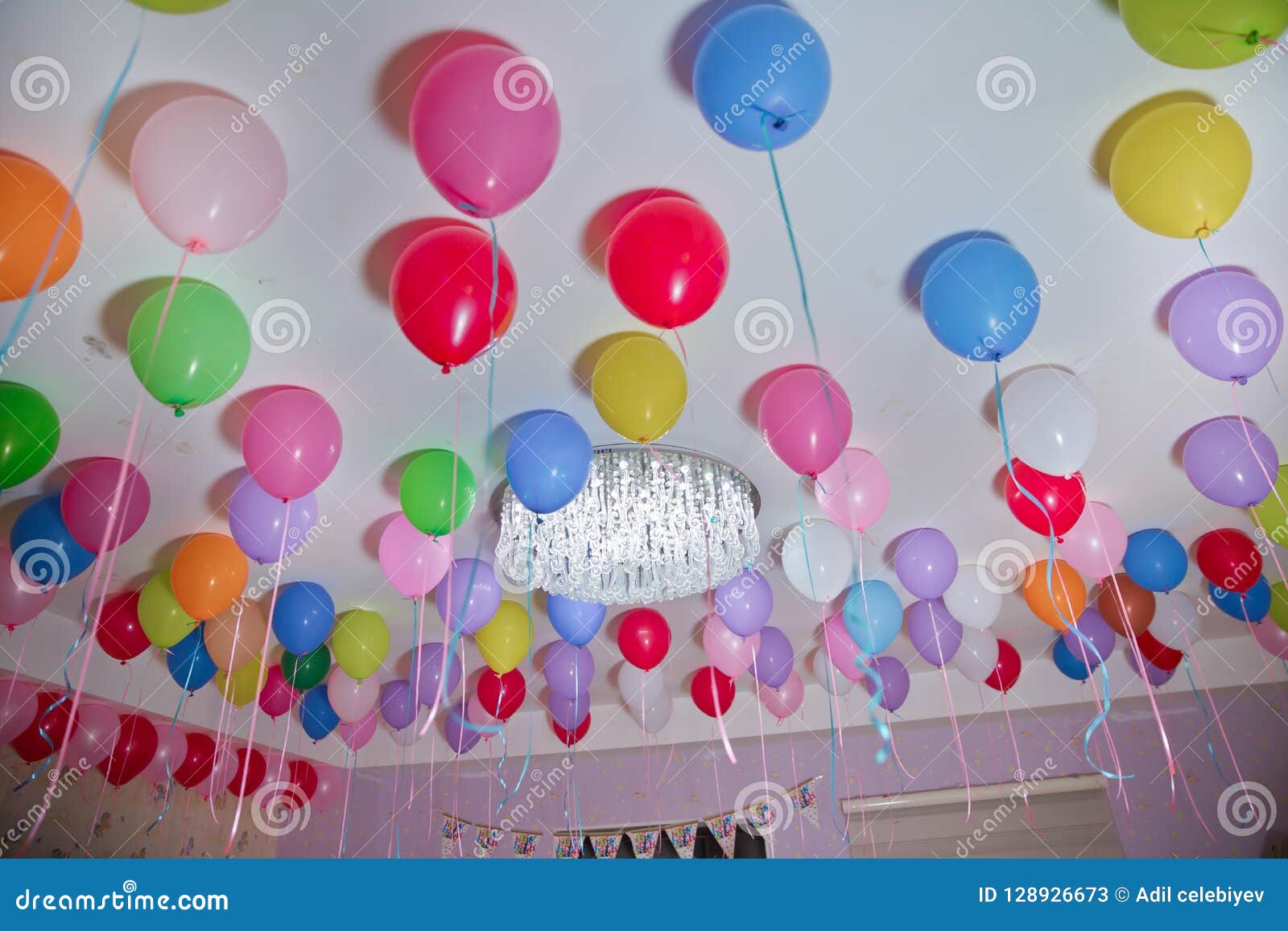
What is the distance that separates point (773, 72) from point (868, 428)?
1.36m

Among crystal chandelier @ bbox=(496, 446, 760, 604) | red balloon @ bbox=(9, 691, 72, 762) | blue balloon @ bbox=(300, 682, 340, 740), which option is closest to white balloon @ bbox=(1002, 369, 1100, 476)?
crystal chandelier @ bbox=(496, 446, 760, 604)

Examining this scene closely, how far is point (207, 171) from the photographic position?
1327mm

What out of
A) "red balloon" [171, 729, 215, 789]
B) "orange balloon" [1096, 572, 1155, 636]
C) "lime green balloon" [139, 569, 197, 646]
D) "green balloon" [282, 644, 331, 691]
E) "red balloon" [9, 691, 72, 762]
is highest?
"orange balloon" [1096, 572, 1155, 636]

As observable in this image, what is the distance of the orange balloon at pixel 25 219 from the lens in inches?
53.2

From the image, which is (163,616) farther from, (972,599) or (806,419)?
(972,599)

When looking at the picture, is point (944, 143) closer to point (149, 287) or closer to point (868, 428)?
point (868, 428)

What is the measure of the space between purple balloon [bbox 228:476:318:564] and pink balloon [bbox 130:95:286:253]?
98 cm

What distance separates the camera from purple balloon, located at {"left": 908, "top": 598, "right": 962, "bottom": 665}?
124 inches

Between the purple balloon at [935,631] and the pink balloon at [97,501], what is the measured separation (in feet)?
8.96

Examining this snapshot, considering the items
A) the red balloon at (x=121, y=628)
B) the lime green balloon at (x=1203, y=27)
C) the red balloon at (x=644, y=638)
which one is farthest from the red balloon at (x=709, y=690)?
the lime green balloon at (x=1203, y=27)

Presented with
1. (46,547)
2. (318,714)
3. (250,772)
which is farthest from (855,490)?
(250,772)

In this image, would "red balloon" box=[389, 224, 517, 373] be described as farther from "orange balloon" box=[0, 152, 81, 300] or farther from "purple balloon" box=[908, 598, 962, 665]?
"purple balloon" box=[908, 598, 962, 665]

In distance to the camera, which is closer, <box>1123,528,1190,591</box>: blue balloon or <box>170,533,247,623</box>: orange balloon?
<box>170,533,247,623</box>: orange balloon

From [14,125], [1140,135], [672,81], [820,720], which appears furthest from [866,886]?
[820,720]
